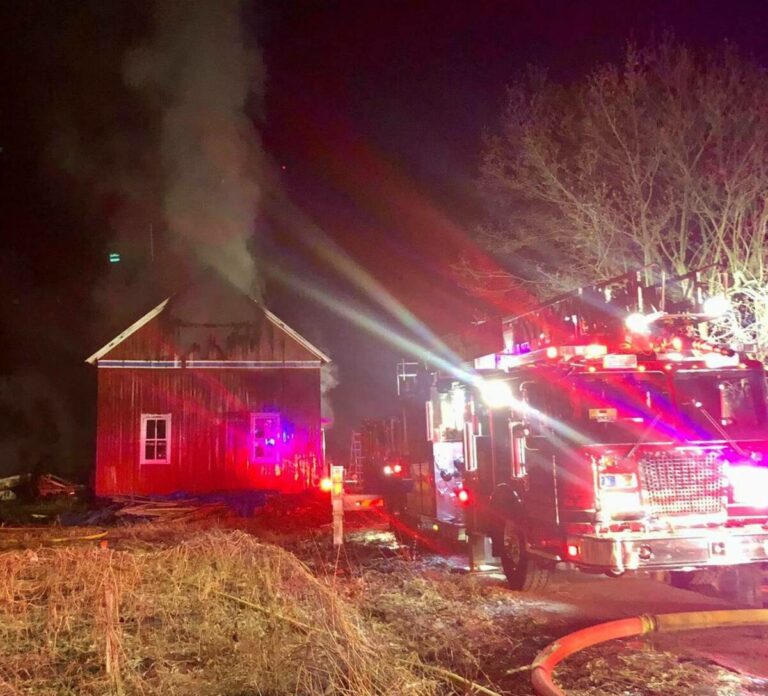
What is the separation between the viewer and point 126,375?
19.4 m

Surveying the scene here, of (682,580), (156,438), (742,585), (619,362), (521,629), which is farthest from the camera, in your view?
(156,438)

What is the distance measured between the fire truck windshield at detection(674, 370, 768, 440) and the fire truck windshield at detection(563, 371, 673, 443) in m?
0.23

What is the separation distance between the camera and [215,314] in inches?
792

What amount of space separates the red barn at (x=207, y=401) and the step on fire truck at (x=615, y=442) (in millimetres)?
11852

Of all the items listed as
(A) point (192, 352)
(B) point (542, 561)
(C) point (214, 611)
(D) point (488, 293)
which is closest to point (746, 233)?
(D) point (488, 293)

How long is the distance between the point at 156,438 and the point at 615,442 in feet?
50.4

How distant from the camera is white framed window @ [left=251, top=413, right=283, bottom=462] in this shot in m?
19.8

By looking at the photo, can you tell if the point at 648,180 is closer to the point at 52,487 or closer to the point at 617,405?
the point at 617,405

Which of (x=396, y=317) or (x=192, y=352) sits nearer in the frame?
(x=192, y=352)

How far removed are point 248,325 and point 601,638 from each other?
626 inches

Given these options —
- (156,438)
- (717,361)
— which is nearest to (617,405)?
(717,361)

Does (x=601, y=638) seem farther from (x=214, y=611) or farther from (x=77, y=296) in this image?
(x=77, y=296)

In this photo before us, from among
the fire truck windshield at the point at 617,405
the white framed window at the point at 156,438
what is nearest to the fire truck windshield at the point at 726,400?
the fire truck windshield at the point at 617,405

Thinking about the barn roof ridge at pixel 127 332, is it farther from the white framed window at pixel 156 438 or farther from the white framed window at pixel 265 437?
the white framed window at pixel 265 437
